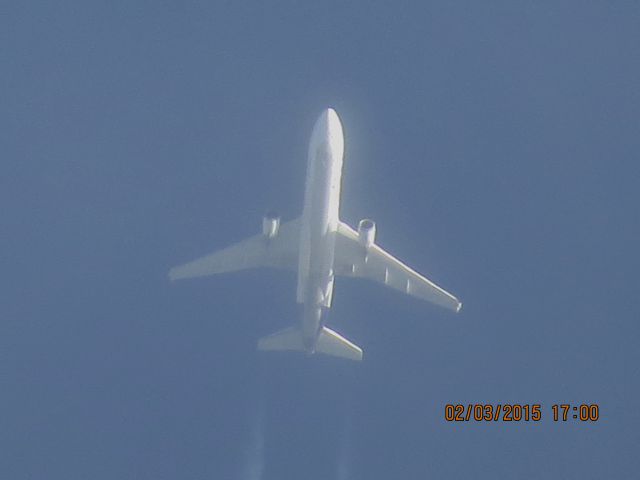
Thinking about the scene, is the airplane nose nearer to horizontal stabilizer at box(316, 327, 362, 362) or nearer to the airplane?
the airplane

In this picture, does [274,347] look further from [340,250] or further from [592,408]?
[592,408]

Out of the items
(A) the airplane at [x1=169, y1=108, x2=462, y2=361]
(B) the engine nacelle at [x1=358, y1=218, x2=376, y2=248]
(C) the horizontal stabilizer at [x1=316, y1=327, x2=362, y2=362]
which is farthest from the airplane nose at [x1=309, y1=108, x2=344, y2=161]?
(C) the horizontal stabilizer at [x1=316, y1=327, x2=362, y2=362]


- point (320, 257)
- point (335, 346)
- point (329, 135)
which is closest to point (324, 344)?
point (335, 346)

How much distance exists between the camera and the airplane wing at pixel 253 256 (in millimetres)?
92312

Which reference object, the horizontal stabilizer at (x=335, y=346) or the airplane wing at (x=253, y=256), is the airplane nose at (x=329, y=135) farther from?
the horizontal stabilizer at (x=335, y=346)

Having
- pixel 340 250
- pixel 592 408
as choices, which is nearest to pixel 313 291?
pixel 340 250

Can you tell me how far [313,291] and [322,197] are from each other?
20.3 ft

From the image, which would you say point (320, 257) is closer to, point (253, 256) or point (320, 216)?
point (320, 216)

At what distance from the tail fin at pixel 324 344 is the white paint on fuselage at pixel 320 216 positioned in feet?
8.87

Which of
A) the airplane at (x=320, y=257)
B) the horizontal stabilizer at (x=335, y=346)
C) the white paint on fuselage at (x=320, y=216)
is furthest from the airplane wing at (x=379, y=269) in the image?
the horizontal stabilizer at (x=335, y=346)

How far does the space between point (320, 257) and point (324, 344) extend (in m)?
7.87

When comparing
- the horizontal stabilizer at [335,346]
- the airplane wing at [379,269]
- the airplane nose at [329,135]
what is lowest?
the horizontal stabilizer at [335,346]

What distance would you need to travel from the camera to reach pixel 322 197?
8606 centimetres

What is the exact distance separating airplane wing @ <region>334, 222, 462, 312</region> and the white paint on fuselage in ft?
7.32
